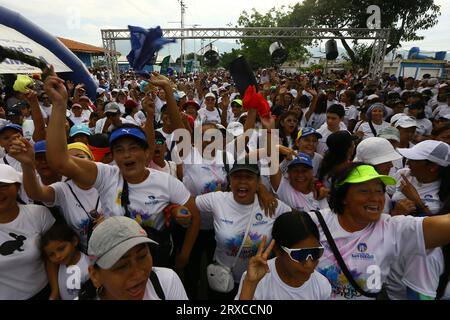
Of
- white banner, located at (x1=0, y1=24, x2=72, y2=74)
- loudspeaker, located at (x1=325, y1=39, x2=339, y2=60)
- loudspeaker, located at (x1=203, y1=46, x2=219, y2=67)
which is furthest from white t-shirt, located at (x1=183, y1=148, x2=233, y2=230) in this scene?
loudspeaker, located at (x1=325, y1=39, x2=339, y2=60)

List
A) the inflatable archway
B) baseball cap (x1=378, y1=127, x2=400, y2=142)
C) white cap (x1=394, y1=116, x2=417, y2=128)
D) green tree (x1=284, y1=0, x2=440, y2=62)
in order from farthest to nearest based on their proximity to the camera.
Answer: green tree (x1=284, y1=0, x2=440, y2=62) → the inflatable archway → white cap (x1=394, y1=116, x2=417, y2=128) → baseball cap (x1=378, y1=127, x2=400, y2=142)

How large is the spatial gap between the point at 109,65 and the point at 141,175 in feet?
46.8

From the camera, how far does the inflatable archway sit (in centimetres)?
1165

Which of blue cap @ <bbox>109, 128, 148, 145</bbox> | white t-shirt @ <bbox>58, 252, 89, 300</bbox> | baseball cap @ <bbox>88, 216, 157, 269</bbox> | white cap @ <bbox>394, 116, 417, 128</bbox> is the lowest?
white t-shirt @ <bbox>58, 252, 89, 300</bbox>

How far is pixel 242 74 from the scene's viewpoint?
3520mm

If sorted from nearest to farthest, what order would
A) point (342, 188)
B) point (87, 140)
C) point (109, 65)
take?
1. point (342, 188)
2. point (87, 140)
3. point (109, 65)

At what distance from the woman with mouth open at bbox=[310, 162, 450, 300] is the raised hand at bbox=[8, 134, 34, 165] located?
2028mm

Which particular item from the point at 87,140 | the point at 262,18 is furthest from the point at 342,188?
the point at 262,18

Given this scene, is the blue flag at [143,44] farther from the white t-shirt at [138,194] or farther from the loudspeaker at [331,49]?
the loudspeaker at [331,49]

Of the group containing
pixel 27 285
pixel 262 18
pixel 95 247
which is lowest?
pixel 27 285

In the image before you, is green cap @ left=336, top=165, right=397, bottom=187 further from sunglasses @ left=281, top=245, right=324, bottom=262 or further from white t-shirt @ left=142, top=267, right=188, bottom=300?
white t-shirt @ left=142, top=267, right=188, bottom=300

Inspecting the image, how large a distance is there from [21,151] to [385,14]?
80.1 ft
